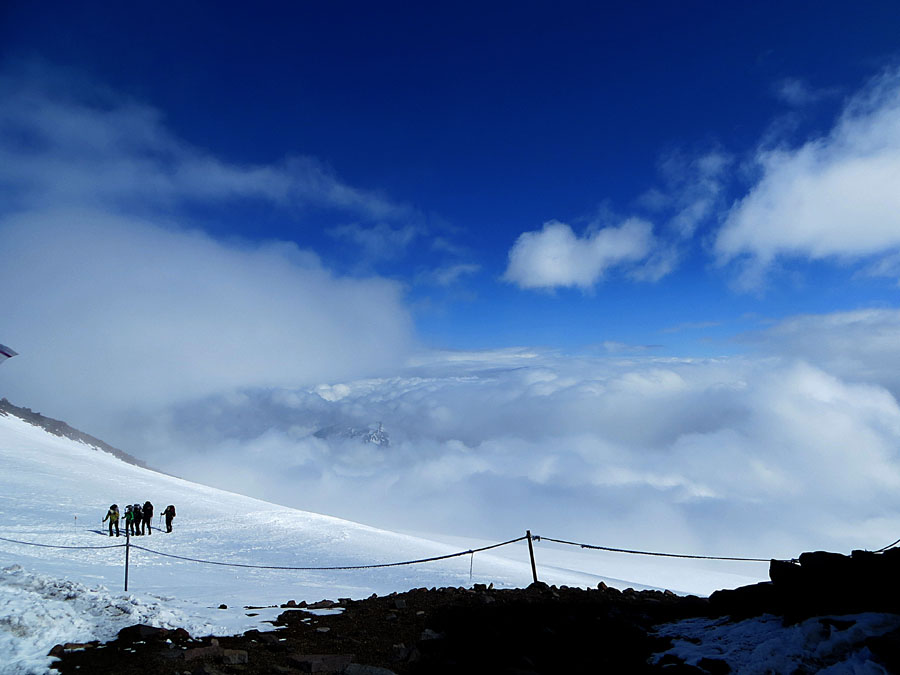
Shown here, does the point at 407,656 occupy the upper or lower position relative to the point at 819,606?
lower

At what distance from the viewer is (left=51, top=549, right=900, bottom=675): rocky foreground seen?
8.43m

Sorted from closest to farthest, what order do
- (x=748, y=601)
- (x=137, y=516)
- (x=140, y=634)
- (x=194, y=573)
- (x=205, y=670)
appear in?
(x=205, y=670)
(x=748, y=601)
(x=140, y=634)
(x=194, y=573)
(x=137, y=516)

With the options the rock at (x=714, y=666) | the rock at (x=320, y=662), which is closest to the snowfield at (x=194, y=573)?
the rock at (x=714, y=666)

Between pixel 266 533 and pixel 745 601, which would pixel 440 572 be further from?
pixel 745 601

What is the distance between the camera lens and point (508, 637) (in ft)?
33.6

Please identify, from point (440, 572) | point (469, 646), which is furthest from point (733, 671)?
point (440, 572)

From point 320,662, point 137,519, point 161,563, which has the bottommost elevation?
point 161,563

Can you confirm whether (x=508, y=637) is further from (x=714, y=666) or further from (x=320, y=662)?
(x=714, y=666)

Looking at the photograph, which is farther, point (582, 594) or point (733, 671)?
point (582, 594)

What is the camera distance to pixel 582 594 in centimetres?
1418

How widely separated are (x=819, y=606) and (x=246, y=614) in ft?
41.7

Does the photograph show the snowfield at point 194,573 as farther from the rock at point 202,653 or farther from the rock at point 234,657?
the rock at point 234,657

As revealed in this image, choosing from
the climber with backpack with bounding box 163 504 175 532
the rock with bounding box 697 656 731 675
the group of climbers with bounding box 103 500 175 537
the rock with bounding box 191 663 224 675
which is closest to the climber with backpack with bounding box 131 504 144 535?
the group of climbers with bounding box 103 500 175 537

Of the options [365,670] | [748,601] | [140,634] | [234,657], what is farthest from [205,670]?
[748,601]
